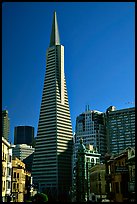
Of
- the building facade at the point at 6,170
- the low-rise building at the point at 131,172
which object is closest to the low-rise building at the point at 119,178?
the low-rise building at the point at 131,172

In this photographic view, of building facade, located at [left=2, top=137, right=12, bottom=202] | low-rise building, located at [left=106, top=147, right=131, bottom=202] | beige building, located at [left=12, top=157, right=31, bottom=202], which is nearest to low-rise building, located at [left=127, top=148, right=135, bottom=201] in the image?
low-rise building, located at [left=106, top=147, right=131, bottom=202]

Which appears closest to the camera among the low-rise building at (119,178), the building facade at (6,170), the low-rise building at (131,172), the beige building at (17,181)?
the low-rise building at (131,172)

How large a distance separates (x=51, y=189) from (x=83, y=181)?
261ft

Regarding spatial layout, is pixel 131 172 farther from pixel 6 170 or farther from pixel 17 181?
pixel 17 181

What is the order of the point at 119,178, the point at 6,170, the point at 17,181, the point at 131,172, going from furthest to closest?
the point at 17,181
the point at 6,170
the point at 119,178
the point at 131,172

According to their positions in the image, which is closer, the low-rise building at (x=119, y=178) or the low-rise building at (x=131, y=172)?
the low-rise building at (x=131, y=172)

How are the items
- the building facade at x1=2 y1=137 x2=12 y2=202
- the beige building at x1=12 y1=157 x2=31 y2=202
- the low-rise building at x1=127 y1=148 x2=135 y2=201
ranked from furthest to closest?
the beige building at x1=12 y1=157 x2=31 y2=202 → the building facade at x1=2 y1=137 x2=12 y2=202 → the low-rise building at x1=127 y1=148 x2=135 y2=201

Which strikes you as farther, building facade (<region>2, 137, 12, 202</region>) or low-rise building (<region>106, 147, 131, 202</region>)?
building facade (<region>2, 137, 12, 202</region>)

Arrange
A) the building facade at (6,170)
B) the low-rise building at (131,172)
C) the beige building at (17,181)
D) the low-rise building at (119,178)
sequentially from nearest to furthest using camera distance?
the low-rise building at (131,172) → the low-rise building at (119,178) → the building facade at (6,170) → the beige building at (17,181)

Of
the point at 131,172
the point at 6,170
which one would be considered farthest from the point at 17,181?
the point at 131,172

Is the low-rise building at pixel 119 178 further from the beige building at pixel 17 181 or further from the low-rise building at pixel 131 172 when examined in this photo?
the beige building at pixel 17 181

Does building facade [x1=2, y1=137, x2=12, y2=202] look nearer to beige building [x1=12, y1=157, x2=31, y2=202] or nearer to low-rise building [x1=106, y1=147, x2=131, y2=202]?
beige building [x1=12, y1=157, x2=31, y2=202]

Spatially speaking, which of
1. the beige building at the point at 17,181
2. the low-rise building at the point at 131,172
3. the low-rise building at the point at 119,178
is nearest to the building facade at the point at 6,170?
the beige building at the point at 17,181

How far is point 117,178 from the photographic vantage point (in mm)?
54094
